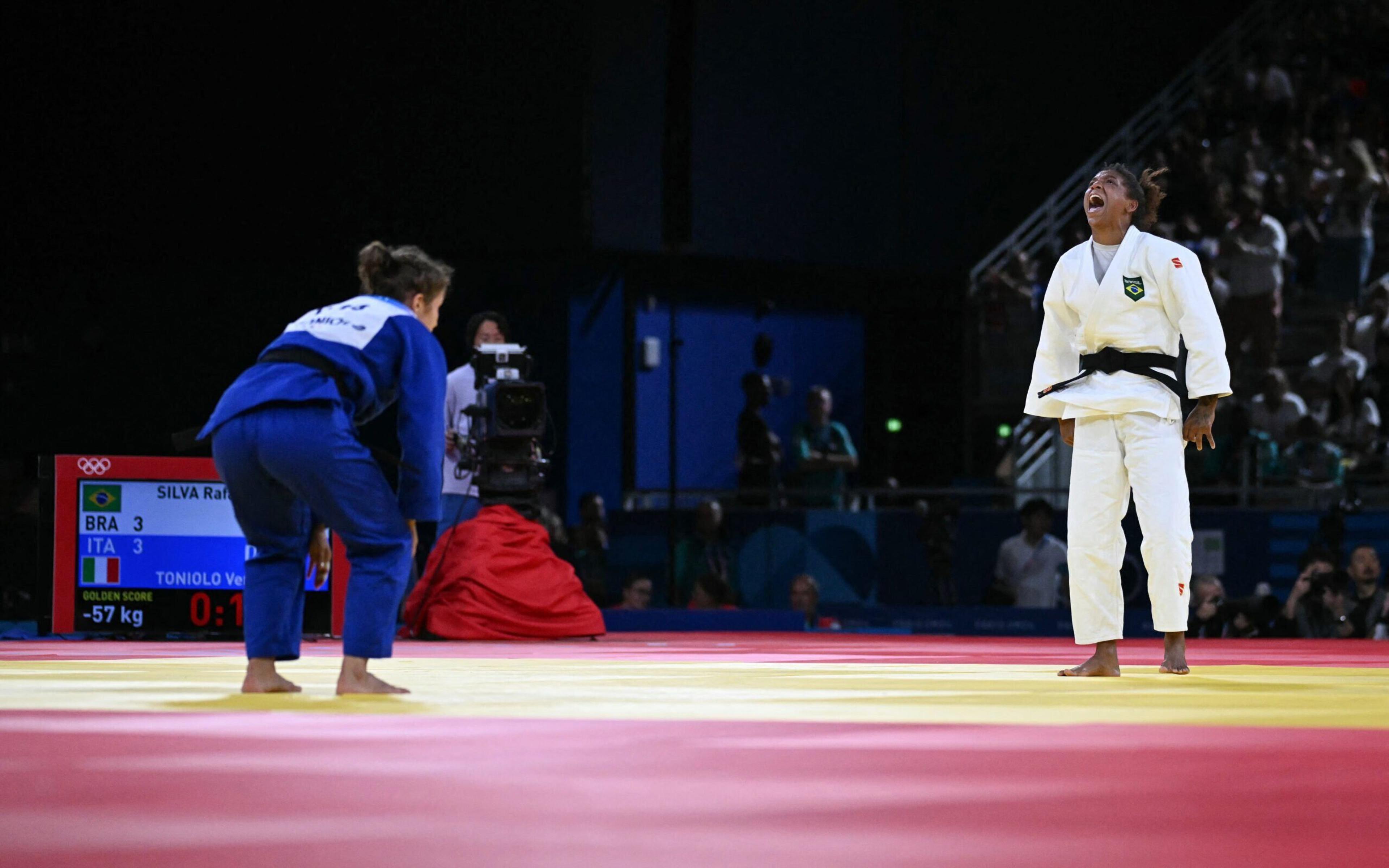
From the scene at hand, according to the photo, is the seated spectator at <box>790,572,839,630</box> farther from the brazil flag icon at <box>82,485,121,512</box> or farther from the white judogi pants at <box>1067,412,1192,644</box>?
the white judogi pants at <box>1067,412,1192,644</box>

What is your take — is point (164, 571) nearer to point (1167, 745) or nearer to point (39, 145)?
point (1167, 745)

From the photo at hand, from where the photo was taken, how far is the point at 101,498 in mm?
8414

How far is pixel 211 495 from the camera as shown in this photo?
27.9 feet

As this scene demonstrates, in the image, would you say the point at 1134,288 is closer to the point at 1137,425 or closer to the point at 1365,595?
the point at 1137,425

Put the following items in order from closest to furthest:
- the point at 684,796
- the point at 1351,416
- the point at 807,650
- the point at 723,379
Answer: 1. the point at 684,796
2. the point at 807,650
3. the point at 1351,416
4. the point at 723,379

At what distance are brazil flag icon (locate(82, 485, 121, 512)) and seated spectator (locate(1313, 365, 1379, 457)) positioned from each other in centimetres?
793

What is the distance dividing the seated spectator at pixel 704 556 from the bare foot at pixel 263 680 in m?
8.07

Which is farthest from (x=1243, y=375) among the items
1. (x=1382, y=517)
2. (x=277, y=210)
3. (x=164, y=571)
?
(x=164, y=571)

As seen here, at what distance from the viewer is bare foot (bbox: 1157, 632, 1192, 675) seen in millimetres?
5602

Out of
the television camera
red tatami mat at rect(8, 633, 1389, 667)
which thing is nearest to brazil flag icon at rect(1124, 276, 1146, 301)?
red tatami mat at rect(8, 633, 1389, 667)

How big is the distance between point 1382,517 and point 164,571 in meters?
7.09

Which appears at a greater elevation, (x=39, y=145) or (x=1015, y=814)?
(x=39, y=145)

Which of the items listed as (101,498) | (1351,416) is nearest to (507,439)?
(101,498)

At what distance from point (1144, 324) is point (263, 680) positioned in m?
2.74
